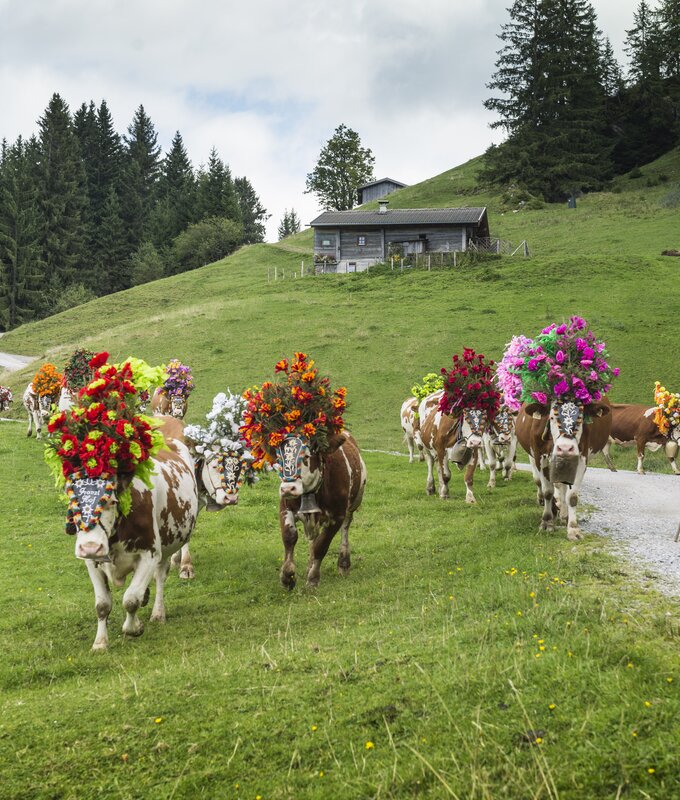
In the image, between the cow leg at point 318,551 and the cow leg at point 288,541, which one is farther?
the cow leg at point 318,551

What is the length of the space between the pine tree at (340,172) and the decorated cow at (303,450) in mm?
99784

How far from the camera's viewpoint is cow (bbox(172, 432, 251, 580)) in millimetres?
10836

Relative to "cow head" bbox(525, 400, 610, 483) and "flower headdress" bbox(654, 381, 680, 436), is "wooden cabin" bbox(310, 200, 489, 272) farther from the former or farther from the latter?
"cow head" bbox(525, 400, 610, 483)

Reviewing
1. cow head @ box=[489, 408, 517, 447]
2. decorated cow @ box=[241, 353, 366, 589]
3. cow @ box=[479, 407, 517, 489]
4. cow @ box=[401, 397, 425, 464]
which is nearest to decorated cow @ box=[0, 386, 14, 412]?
cow @ box=[401, 397, 425, 464]

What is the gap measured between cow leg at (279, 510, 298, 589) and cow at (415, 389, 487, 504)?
652cm

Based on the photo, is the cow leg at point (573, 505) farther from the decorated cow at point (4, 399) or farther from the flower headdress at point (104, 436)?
the decorated cow at point (4, 399)

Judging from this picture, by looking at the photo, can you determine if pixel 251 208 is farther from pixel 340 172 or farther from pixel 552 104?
pixel 552 104

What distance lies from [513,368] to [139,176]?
103 metres

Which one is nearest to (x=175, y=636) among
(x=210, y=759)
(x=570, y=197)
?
(x=210, y=759)

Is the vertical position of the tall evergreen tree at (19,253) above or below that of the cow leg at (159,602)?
above

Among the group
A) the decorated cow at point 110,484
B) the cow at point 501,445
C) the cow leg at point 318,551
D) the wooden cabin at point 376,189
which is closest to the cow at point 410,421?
the cow at point 501,445

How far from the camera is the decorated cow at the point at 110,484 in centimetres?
720

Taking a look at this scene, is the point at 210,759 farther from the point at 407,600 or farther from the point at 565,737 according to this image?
the point at 407,600

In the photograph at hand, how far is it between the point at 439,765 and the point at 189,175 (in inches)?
4339
